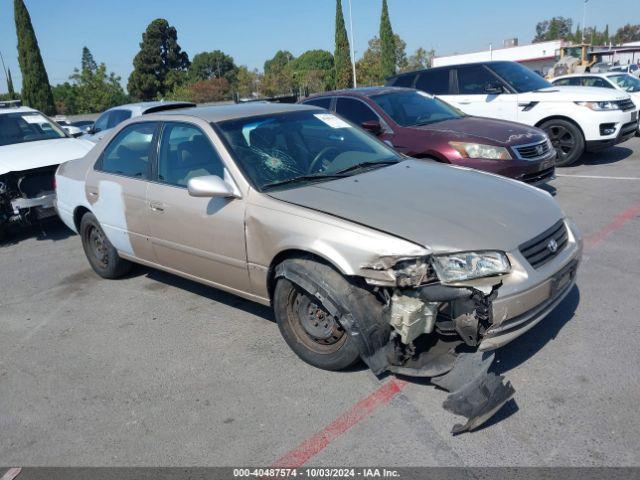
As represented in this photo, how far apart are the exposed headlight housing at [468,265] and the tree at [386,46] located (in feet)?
158

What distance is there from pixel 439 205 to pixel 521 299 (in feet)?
2.55

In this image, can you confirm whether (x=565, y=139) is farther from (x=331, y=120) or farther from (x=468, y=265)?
(x=468, y=265)

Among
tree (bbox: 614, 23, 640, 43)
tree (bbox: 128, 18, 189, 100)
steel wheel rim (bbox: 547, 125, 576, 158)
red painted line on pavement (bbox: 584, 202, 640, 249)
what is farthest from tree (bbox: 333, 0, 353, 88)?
tree (bbox: 614, 23, 640, 43)

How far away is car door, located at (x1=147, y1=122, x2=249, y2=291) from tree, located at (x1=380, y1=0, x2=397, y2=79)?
46796mm

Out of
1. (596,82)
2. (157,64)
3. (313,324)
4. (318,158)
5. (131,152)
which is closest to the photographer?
(313,324)

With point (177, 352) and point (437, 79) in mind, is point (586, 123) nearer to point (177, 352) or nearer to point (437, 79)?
point (437, 79)

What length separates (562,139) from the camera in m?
9.45

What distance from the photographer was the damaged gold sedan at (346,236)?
9.71 ft

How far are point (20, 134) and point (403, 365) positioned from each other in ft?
24.5

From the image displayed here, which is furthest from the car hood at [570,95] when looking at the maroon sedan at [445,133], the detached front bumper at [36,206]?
the detached front bumper at [36,206]

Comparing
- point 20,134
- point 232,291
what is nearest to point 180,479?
point 232,291

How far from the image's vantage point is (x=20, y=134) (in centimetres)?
812

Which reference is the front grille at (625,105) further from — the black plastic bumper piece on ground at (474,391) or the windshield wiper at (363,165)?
the black plastic bumper piece on ground at (474,391)

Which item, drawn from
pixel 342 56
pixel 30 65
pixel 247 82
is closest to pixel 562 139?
pixel 30 65
